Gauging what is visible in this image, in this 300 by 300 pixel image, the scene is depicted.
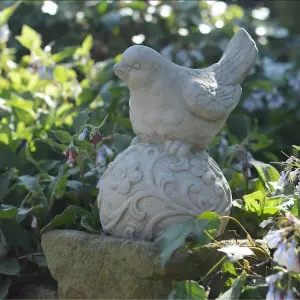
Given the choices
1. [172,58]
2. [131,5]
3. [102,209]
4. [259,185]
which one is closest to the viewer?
→ [102,209]

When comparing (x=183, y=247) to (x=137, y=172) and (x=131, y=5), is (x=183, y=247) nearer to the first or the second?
(x=137, y=172)

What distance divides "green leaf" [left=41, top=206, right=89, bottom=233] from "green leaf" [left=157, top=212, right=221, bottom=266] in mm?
509

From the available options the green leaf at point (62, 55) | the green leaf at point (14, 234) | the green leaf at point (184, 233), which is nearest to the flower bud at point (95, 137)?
the green leaf at point (14, 234)

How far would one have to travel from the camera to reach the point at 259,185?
2.66 m

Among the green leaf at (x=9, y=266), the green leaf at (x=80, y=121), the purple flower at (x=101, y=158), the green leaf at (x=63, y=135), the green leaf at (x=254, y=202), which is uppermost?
the green leaf at (x=63, y=135)

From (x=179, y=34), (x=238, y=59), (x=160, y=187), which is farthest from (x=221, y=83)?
(x=179, y=34)

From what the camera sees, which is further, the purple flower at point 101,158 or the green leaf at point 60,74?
the green leaf at point 60,74

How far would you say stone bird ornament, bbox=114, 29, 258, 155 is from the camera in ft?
6.94

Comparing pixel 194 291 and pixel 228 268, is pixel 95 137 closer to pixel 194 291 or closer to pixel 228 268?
pixel 228 268

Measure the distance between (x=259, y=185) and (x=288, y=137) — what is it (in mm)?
1978

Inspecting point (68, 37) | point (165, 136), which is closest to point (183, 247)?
point (165, 136)

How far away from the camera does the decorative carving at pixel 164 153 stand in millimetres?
2037

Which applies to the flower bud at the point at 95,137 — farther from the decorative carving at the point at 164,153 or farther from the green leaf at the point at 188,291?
the green leaf at the point at 188,291

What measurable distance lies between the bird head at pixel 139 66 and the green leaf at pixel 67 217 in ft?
1.60
